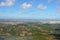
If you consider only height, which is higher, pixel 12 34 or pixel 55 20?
pixel 55 20

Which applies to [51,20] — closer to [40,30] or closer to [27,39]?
[40,30]

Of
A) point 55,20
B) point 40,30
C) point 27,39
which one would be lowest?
point 27,39

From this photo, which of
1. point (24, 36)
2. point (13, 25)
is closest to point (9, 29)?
point (13, 25)

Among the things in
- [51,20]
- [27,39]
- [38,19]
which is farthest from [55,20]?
[27,39]

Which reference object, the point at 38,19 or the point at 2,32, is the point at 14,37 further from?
the point at 38,19

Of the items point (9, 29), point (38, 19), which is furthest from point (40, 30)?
point (9, 29)

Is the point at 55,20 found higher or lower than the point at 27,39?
higher

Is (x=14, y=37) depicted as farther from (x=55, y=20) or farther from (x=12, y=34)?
(x=55, y=20)
